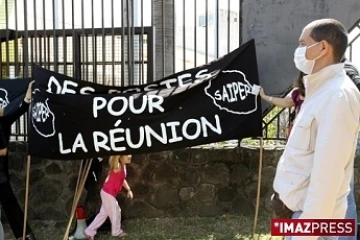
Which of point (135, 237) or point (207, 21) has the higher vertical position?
point (207, 21)

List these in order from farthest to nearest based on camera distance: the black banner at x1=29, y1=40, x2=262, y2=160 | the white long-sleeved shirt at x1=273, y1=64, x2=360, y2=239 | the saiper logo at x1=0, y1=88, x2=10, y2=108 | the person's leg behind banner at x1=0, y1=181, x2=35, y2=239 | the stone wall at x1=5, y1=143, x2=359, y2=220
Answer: the stone wall at x1=5, y1=143, x2=359, y2=220 → the saiper logo at x1=0, y1=88, x2=10, y2=108 → the person's leg behind banner at x1=0, y1=181, x2=35, y2=239 → the black banner at x1=29, y1=40, x2=262, y2=160 → the white long-sleeved shirt at x1=273, y1=64, x2=360, y2=239

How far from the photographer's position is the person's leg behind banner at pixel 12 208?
5.39 m

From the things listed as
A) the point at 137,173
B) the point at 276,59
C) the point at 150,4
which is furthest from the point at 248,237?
the point at 150,4

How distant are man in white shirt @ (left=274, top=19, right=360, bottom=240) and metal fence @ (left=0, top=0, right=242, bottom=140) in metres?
3.90

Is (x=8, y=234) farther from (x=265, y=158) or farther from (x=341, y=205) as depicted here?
(x=341, y=205)

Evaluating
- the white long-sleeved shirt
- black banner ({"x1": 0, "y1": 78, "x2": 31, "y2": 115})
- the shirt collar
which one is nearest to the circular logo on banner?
black banner ({"x1": 0, "y1": 78, "x2": 31, "y2": 115})

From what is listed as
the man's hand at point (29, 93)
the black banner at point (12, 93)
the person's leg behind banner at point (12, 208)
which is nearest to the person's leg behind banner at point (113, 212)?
the person's leg behind banner at point (12, 208)

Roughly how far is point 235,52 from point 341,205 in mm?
3352

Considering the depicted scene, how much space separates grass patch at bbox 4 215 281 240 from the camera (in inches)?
225

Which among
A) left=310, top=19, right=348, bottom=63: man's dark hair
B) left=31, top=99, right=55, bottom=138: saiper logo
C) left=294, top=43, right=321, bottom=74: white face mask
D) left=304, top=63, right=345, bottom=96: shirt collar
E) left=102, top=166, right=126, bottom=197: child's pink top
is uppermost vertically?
left=310, top=19, right=348, bottom=63: man's dark hair

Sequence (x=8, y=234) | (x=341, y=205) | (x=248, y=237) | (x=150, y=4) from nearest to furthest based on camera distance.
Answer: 1. (x=341, y=205)
2. (x=248, y=237)
3. (x=8, y=234)
4. (x=150, y=4)

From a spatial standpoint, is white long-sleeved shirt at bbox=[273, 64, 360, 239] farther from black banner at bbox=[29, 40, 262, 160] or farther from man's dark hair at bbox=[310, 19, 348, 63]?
black banner at bbox=[29, 40, 262, 160]

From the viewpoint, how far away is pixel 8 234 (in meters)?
6.10

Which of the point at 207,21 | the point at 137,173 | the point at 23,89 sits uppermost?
the point at 207,21
